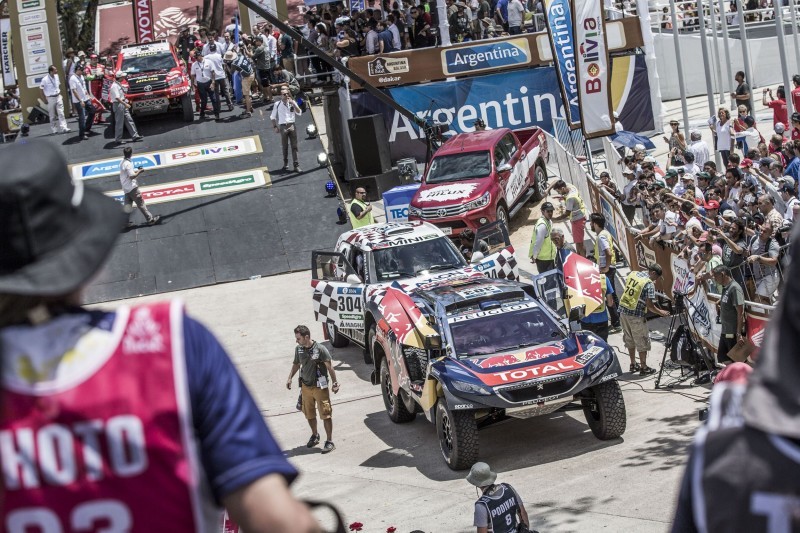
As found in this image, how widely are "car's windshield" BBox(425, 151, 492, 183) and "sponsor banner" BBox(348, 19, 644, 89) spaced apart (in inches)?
257

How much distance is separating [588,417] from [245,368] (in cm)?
653

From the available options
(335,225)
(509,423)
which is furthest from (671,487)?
(335,225)

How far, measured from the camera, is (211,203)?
26703mm

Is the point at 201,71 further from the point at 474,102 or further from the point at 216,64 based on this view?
the point at 474,102

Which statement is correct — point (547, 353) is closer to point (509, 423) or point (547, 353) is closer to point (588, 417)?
point (588, 417)

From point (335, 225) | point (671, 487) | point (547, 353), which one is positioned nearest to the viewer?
point (671, 487)

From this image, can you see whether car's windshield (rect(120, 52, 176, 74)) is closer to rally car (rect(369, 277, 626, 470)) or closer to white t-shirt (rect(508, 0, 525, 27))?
white t-shirt (rect(508, 0, 525, 27))

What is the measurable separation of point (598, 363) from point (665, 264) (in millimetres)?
4857

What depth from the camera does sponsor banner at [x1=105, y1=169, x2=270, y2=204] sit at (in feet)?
89.6

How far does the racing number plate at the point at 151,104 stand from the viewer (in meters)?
31.5

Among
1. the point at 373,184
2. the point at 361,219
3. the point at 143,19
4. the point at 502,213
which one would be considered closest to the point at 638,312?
the point at 361,219

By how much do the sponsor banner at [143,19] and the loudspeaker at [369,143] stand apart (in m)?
15.4

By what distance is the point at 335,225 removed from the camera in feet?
83.1

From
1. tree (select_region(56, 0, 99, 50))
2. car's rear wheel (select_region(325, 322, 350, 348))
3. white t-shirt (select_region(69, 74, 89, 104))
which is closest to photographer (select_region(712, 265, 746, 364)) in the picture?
car's rear wheel (select_region(325, 322, 350, 348))
